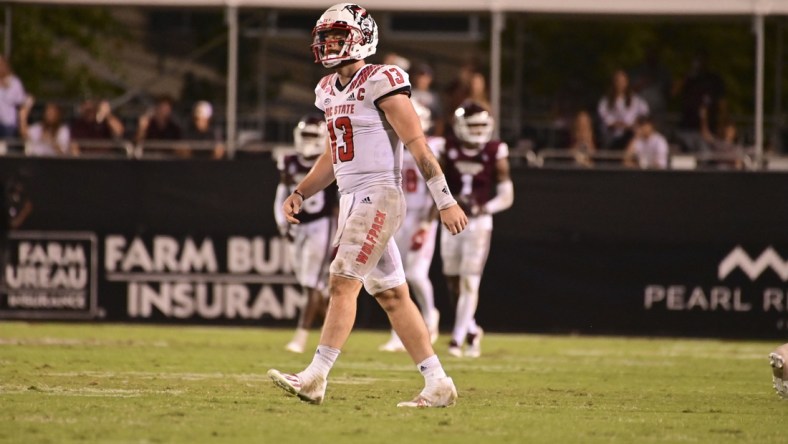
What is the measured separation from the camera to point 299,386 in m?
7.77

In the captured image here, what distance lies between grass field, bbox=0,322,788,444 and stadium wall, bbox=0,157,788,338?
75cm

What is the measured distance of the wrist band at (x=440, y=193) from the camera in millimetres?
7625

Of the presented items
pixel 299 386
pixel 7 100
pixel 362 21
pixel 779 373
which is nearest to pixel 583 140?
pixel 7 100

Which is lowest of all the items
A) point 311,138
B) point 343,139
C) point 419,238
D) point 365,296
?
point 365,296

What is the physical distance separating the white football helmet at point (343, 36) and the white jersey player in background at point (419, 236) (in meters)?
4.87

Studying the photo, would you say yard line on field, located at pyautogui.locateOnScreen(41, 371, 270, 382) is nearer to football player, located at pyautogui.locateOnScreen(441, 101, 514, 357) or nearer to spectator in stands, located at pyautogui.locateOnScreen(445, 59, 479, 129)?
football player, located at pyautogui.locateOnScreen(441, 101, 514, 357)

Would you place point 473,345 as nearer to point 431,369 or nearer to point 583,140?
point 583,140

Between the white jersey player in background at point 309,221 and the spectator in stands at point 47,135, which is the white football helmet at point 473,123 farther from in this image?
the spectator in stands at point 47,135

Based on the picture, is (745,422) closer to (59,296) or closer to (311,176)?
(311,176)

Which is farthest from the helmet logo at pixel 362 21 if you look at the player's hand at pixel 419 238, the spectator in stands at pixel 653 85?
the spectator in stands at pixel 653 85

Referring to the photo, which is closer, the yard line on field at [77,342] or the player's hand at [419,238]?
the yard line on field at [77,342]

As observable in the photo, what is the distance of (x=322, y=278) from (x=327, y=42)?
17.5 feet

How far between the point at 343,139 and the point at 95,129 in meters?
9.40

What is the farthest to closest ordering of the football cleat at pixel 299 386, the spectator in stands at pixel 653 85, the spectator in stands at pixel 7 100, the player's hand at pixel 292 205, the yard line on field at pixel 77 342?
the spectator in stands at pixel 653 85 → the spectator in stands at pixel 7 100 → the yard line on field at pixel 77 342 → the player's hand at pixel 292 205 → the football cleat at pixel 299 386
